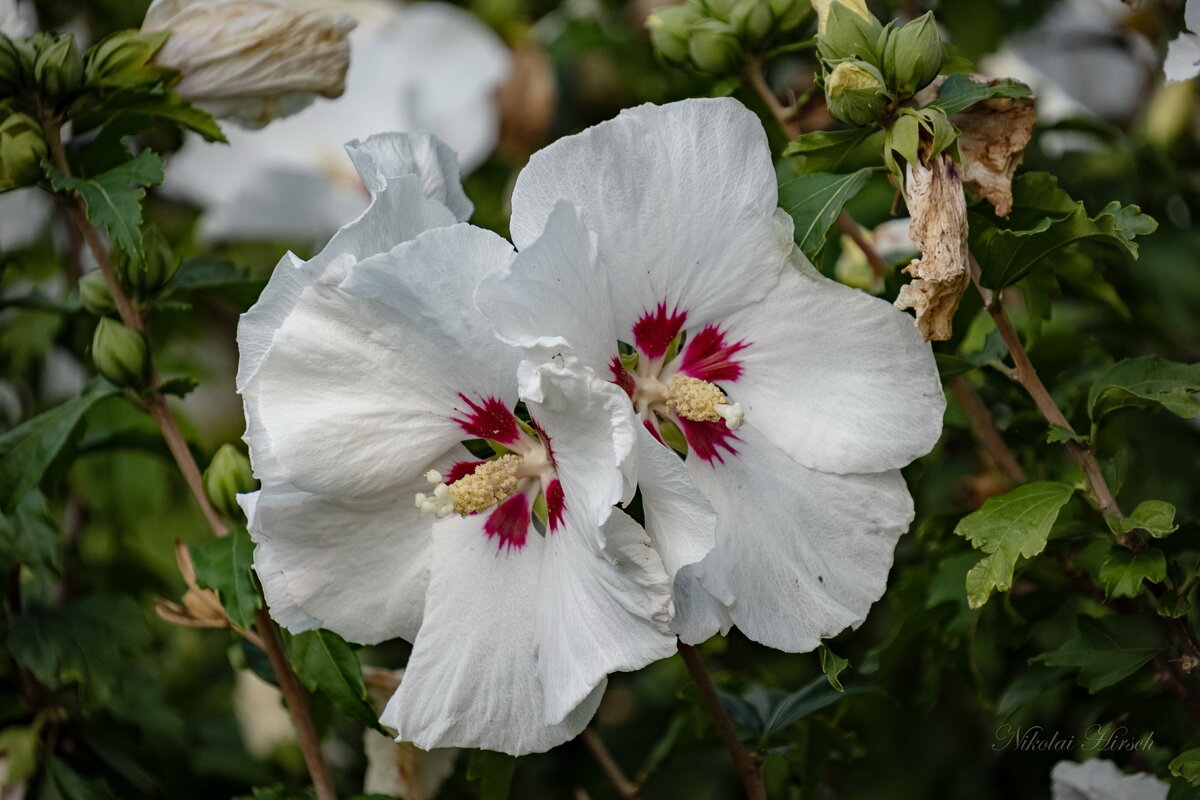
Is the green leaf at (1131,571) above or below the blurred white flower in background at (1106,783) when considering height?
above

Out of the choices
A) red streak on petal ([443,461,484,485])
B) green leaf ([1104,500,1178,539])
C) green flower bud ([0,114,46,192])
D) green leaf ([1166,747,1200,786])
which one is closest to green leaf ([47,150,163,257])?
green flower bud ([0,114,46,192])

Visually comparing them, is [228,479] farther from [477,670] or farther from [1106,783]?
[1106,783]

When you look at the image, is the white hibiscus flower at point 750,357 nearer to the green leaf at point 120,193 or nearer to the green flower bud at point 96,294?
the green leaf at point 120,193

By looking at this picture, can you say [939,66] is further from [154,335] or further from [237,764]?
[237,764]

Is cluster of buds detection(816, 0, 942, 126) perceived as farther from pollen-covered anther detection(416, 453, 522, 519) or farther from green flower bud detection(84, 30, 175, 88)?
green flower bud detection(84, 30, 175, 88)

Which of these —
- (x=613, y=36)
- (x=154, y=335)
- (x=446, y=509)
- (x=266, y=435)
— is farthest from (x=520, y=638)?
(x=613, y=36)

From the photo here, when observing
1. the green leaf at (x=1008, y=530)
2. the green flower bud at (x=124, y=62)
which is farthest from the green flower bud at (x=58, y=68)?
the green leaf at (x=1008, y=530)
